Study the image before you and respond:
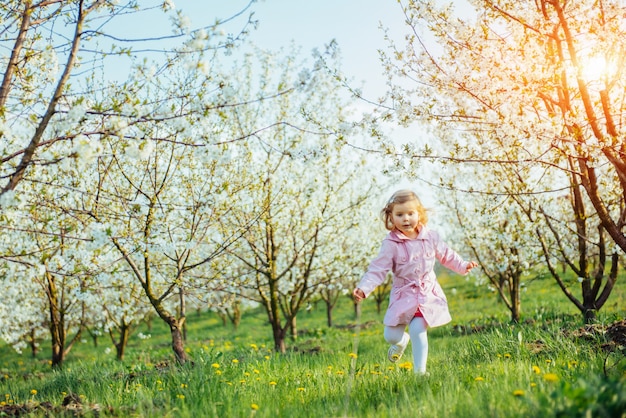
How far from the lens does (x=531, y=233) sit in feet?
23.5

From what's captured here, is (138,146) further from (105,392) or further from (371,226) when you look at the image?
(371,226)

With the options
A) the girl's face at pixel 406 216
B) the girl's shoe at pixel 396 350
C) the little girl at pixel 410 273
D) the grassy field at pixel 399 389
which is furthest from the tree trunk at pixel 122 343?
the girl's face at pixel 406 216

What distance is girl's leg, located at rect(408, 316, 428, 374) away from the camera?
4.01 metres

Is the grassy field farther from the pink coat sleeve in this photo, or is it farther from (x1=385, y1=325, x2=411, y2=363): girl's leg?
the pink coat sleeve

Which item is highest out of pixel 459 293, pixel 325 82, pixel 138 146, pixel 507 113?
pixel 325 82

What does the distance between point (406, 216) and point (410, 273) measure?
47cm

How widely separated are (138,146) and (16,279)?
8.82 meters

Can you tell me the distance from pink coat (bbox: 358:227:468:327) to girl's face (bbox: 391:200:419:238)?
10 centimetres

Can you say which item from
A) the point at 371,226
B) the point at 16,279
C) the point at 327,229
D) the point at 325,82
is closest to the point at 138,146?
the point at 325,82

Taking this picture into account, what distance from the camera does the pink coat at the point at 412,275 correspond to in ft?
13.7

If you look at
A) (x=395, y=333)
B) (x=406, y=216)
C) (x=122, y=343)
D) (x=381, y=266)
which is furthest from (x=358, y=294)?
(x=122, y=343)

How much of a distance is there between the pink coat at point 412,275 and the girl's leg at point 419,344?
7 cm

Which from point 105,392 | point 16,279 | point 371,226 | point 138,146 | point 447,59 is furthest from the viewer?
point 371,226

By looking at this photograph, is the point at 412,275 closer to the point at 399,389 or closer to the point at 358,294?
the point at 358,294
